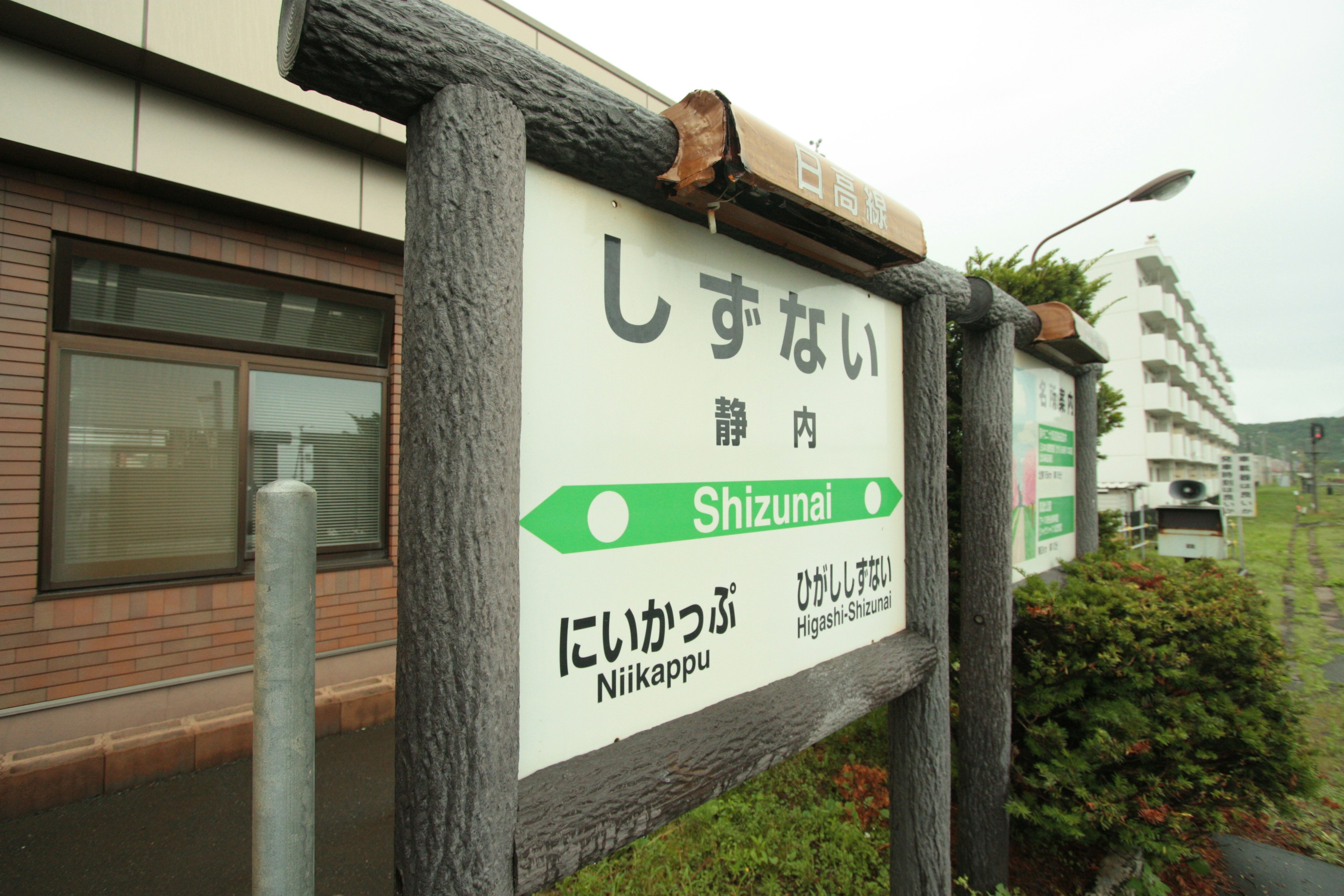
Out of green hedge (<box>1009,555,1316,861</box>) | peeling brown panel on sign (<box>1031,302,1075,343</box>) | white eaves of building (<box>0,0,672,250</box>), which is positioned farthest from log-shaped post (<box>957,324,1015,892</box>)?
white eaves of building (<box>0,0,672,250</box>)

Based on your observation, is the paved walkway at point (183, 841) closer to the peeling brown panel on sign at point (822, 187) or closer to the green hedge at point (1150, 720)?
the green hedge at point (1150, 720)

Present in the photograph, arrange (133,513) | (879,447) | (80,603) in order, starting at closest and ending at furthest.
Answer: (879,447) → (80,603) → (133,513)

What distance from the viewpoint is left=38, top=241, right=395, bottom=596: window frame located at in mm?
3504

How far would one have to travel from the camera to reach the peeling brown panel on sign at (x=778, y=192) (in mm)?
1318

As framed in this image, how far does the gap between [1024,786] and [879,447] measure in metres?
2.01

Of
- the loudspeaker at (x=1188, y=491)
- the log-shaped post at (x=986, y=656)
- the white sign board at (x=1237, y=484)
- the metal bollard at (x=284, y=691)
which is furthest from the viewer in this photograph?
the white sign board at (x=1237, y=484)

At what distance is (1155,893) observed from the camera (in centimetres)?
253

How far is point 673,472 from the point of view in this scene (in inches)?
56.9

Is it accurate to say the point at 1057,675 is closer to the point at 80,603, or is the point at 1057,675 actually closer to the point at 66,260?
the point at 80,603

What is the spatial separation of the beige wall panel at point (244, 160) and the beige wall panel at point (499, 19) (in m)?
1.54

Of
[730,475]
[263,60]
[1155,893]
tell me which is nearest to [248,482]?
[263,60]

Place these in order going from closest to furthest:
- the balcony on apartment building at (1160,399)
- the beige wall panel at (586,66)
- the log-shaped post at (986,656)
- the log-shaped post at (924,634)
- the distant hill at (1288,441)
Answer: the log-shaped post at (924,634) → the log-shaped post at (986,656) → the beige wall panel at (586,66) → the balcony on apartment building at (1160,399) → the distant hill at (1288,441)

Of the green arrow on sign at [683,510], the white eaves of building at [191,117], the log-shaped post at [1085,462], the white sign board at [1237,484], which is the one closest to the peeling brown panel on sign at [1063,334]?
the log-shaped post at [1085,462]

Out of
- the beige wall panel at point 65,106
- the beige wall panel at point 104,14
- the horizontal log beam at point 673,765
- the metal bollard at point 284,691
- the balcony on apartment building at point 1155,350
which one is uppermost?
the balcony on apartment building at point 1155,350
